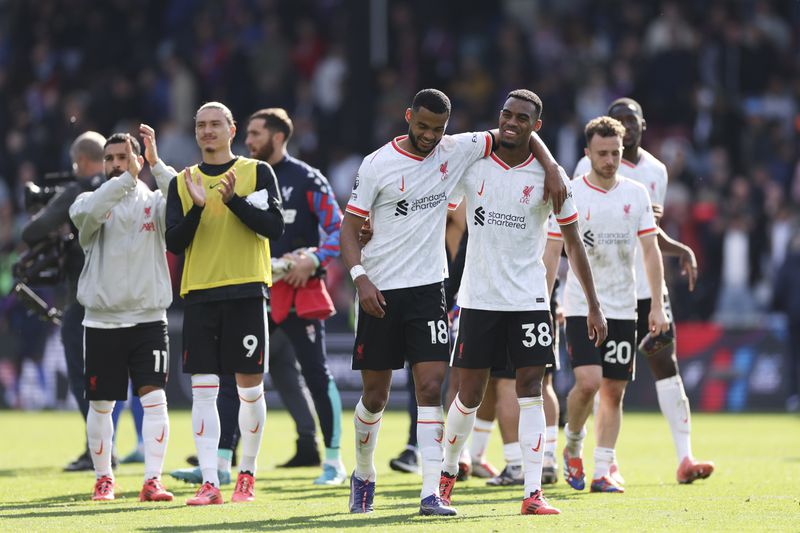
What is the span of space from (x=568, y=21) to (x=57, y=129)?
8.89 metres

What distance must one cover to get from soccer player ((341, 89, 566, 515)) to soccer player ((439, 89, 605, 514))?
189mm

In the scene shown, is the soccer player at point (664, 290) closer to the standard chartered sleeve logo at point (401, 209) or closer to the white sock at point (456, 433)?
the white sock at point (456, 433)

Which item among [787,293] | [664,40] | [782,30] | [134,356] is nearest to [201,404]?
[134,356]

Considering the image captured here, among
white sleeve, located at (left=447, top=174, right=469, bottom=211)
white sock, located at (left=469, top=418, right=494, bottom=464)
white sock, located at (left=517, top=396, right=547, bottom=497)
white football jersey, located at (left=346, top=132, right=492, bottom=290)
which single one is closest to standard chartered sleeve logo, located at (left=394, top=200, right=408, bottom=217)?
white football jersey, located at (left=346, top=132, right=492, bottom=290)

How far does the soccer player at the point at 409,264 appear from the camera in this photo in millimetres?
8570

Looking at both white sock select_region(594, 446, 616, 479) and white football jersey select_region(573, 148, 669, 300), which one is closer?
white sock select_region(594, 446, 616, 479)

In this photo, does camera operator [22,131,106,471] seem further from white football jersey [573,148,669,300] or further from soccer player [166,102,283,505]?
white football jersey [573,148,669,300]

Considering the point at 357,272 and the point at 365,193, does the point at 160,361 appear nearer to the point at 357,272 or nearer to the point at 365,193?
the point at 357,272

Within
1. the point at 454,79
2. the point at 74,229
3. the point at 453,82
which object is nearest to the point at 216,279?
the point at 74,229

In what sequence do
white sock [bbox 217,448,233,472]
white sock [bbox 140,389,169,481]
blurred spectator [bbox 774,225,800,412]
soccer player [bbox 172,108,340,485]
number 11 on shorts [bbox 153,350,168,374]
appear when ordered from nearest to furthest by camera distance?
white sock [bbox 140,389,169,481], number 11 on shorts [bbox 153,350,168,374], white sock [bbox 217,448,233,472], soccer player [bbox 172,108,340,485], blurred spectator [bbox 774,225,800,412]

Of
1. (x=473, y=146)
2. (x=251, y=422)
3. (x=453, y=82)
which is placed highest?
(x=453, y=82)

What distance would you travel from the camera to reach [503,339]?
8.93 m

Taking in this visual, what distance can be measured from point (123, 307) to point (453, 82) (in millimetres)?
16002

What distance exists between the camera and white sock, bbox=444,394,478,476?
8.99m
